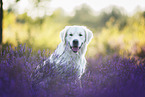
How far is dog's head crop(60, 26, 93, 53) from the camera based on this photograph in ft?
10.5

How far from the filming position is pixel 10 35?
761cm

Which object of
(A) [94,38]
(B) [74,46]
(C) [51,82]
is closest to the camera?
(C) [51,82]

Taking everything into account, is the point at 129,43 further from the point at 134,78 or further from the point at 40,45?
the point at 134,78

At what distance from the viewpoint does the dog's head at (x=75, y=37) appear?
3.20 m

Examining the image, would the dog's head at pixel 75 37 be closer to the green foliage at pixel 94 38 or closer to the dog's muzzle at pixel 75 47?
the dog's muzzle at pixel 75 47

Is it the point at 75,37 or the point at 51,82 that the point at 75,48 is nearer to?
the point at 75,37

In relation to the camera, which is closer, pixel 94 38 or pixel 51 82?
pixel 51 82

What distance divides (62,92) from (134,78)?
1041 mm

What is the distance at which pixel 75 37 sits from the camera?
3.29 meters

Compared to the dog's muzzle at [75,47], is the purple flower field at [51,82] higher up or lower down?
lower down

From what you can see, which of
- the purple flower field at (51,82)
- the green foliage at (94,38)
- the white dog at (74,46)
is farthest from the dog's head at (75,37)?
the green foliage at (94,38)

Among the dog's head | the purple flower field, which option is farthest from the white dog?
the purple flower field

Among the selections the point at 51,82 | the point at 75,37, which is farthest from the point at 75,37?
the point at 51,82

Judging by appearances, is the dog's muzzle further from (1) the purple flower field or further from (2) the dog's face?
(1) the purple flower field
